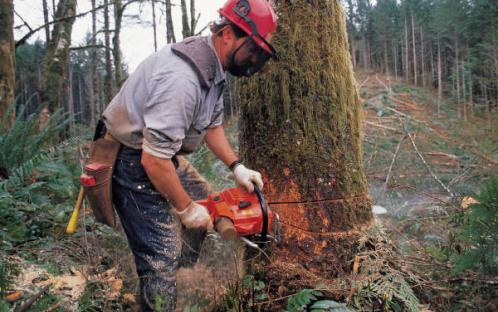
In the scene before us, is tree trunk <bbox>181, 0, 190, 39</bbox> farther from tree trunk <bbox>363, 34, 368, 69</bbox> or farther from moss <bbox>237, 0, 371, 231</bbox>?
tree trunk <bbox>363, 34, 368, 69</bbox>

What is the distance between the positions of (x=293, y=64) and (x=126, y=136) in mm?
1194

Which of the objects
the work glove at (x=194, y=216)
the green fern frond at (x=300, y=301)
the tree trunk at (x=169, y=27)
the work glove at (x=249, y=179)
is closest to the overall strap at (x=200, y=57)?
the work glove at (x=249, y=179)

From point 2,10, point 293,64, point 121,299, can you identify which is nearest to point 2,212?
point 121,299

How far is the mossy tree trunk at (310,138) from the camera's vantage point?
104 inches

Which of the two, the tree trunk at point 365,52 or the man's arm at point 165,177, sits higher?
the tree trunk at point 365,52

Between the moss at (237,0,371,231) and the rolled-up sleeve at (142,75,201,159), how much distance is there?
704 mm

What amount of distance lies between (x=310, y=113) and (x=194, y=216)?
103 centimetres

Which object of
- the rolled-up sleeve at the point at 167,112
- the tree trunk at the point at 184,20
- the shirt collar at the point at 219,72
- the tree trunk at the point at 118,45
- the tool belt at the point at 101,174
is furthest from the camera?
the tree trunk at the point at 118,45

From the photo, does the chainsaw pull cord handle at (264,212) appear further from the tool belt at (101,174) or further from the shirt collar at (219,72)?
the tool belt at (101,174)

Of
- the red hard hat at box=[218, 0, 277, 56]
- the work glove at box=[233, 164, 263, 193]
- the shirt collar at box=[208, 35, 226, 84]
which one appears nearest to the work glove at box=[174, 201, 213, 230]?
the work glove at box=[233, 164, 263, 193]

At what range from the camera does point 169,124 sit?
6.97 ft

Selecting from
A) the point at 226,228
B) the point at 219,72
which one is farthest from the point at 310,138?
the point at 226,228

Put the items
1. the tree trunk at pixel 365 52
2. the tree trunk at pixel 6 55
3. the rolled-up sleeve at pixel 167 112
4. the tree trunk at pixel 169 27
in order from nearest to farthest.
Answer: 1. the rolled-up sleeve at pixel 167 112
2. the tree trunk at pixel 6 55
3. the tree trunk at pixel 169 27
4. the tree trunk at pixel 365 52

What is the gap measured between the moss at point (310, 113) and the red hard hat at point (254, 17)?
1.16ft
